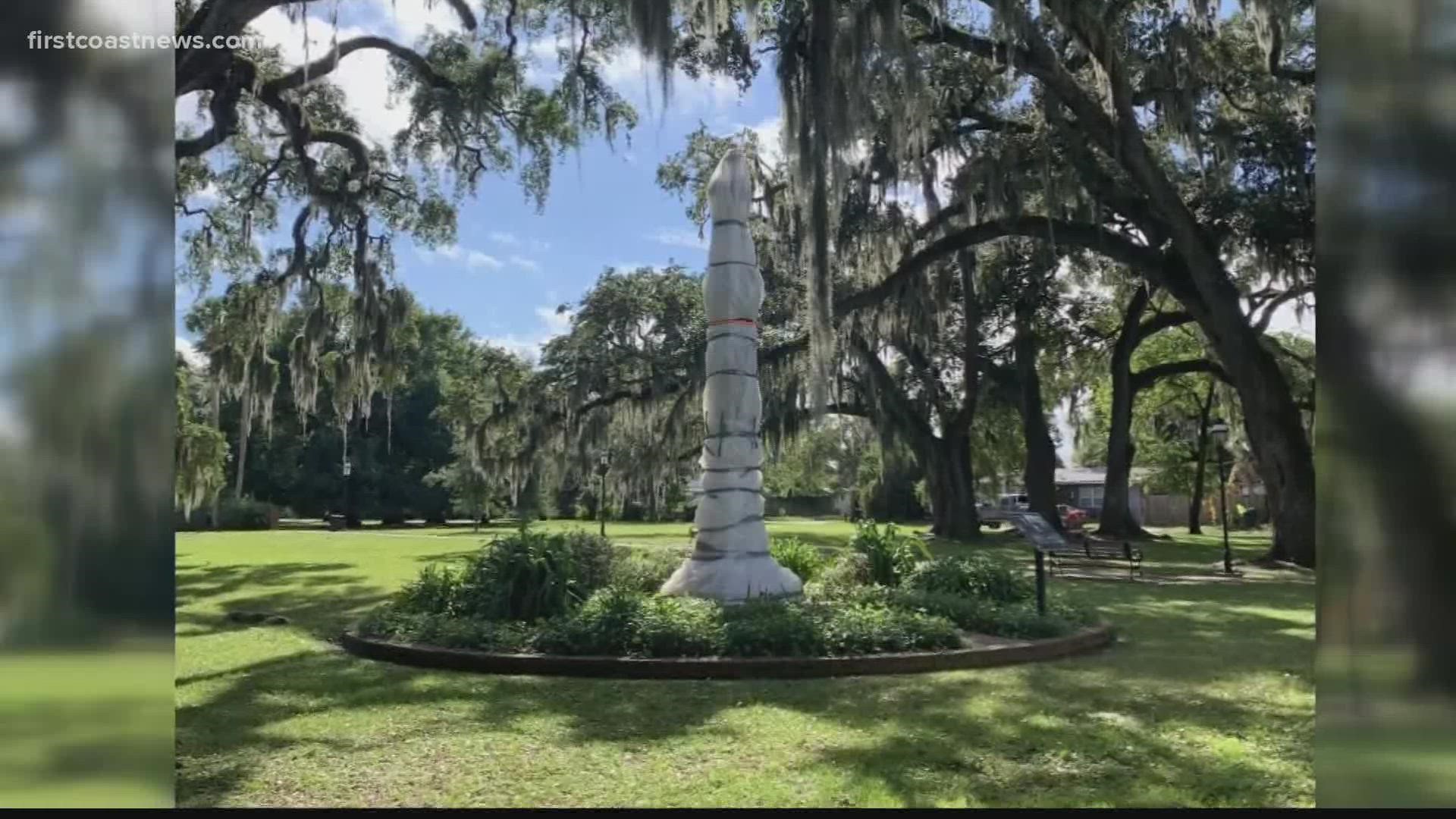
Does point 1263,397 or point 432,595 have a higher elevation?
point 1263,397

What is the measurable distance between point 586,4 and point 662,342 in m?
13.0

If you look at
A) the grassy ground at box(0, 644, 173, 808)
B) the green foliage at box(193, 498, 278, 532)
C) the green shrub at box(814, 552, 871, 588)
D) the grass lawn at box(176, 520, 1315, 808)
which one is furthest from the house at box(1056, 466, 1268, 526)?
the grassy ground at box(0, 644, 173, 808)

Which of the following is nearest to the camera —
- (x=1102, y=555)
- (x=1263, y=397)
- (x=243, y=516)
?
(x=1263, y=397)

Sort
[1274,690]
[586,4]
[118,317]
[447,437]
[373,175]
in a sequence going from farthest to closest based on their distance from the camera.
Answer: [447,437]
[373,175]
[586,4]
[1274,690]
[118,317]

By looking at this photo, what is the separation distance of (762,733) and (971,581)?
566 cm

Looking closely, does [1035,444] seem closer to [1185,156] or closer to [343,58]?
[1185,156]

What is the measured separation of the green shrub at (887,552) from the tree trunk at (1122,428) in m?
14.8

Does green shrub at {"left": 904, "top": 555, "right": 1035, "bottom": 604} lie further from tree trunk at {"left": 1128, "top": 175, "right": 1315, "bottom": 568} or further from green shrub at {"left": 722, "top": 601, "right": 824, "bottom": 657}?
tree trunk at {"left": 1128, "top": 175, "right": 1315, "bottom": 568}

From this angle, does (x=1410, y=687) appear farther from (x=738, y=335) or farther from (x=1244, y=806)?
(x=738, y=335)

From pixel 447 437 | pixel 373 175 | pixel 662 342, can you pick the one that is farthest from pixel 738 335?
pixel 447 437

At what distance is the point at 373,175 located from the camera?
15.9m

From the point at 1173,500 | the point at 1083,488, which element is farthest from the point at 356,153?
the point at 1083,488

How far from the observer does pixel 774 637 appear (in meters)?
7.61

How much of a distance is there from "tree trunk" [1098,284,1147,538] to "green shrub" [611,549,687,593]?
15.8m
